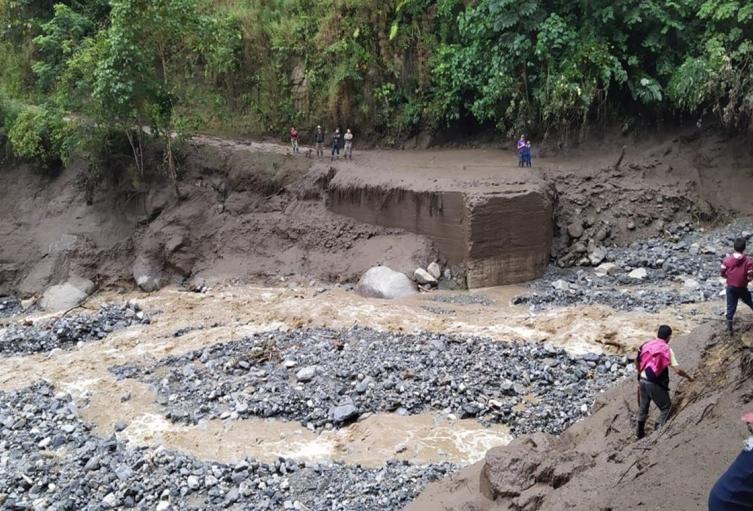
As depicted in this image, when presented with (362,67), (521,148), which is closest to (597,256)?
(521,148)

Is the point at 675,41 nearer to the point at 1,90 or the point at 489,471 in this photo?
the point at 489,471

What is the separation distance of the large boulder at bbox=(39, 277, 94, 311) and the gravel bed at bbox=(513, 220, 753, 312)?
12061 mm

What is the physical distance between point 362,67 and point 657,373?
60.8 feet

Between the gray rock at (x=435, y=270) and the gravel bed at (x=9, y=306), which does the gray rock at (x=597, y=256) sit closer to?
the gray rock at (x=435, y=270)

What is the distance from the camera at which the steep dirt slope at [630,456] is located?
195 inches

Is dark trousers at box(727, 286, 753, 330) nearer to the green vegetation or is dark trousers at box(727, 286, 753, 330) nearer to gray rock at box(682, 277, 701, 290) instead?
gray rock at box(682, 277, 701, 290)

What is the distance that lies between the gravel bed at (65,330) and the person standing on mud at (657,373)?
40.9ft

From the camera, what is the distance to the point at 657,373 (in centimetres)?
618

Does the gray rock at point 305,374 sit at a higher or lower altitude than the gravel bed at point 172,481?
higher

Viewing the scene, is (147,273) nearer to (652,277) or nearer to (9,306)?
(9,306)

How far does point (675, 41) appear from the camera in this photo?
61.2ft

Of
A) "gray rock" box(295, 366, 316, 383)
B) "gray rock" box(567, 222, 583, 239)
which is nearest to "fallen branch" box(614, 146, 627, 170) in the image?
"gray rock" box(567, 222, 583, 239)

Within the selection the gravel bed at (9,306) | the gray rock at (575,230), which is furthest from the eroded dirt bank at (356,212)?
the gravel bed at (9,306)

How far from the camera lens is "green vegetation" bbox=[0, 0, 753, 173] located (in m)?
17.7
